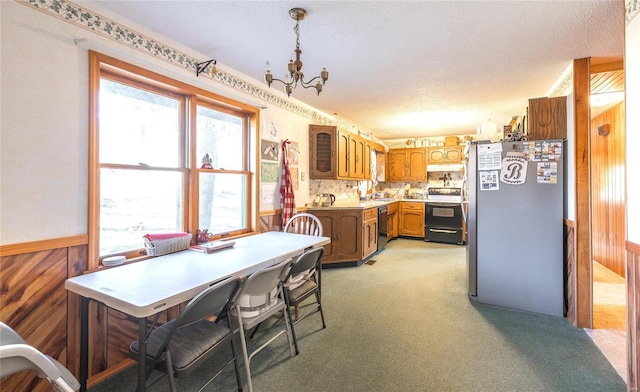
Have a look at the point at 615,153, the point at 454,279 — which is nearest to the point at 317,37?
the point at 454,279

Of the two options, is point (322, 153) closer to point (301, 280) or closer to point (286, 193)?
point (286, 193)

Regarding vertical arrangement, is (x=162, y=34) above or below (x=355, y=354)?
above

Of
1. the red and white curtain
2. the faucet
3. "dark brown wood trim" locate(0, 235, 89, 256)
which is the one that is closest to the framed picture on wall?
the red and white curtain

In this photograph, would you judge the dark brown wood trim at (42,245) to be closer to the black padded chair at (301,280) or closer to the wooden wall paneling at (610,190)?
the black padded chair at (301,280)

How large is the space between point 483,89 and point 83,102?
12.7 ft

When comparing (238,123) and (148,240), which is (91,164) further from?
(238,123)

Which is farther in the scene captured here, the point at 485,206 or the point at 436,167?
the point at 436,167

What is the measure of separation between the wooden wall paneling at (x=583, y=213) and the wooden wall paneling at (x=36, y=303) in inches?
153

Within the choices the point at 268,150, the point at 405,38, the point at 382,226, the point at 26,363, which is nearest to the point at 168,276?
the point at 26,363

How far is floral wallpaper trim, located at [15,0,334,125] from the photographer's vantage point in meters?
1.69

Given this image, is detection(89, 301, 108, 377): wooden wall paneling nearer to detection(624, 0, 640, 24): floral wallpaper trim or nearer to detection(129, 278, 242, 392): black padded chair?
detection(129, 278, 242, 392): black padded chair

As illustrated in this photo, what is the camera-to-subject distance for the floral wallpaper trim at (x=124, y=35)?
169 centimetres

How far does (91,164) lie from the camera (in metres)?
1.83

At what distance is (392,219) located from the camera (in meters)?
6.15
